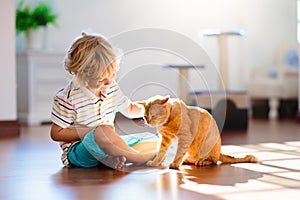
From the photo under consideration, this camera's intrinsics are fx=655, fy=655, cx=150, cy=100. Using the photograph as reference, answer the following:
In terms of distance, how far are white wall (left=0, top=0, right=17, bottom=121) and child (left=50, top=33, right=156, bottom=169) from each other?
6.33ft

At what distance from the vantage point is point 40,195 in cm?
187

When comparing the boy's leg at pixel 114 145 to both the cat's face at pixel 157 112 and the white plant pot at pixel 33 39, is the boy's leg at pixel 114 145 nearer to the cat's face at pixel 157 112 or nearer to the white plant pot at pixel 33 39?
the cat's face at pixel 157 112

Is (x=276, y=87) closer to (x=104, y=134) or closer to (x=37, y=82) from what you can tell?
(x=37, y=82)

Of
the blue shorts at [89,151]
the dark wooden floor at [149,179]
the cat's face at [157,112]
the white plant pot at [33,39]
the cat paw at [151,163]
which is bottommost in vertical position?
the dark wooden floor at [149,179]

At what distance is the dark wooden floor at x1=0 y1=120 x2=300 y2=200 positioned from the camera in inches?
72.9

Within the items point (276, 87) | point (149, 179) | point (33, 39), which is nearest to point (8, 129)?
point (33, 39)

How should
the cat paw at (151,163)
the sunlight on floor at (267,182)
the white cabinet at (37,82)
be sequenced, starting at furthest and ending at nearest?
the white cabinet at (37,82) < the cat paw at (151,163) < the sunlight on floor at (267,182)

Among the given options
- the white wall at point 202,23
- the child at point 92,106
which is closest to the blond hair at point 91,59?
the child at point 92,106

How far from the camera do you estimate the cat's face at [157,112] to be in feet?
7.45

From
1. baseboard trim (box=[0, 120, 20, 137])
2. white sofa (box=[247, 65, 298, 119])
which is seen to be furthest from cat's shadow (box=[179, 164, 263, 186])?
white sofa (box=[247, 65, 298, 119])

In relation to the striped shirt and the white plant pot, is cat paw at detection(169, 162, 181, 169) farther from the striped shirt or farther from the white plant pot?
the white plant pot

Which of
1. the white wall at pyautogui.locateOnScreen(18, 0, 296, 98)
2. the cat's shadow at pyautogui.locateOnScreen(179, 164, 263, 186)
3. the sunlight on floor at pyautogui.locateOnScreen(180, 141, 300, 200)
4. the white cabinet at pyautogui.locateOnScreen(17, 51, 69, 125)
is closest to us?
the sunlight on floor at pyautogui.locateOnScreen(180, 141, 300, 200)

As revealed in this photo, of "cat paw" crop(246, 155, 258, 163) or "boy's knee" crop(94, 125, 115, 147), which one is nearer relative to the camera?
"boy's knee" crop(94, 125, 115, 147)

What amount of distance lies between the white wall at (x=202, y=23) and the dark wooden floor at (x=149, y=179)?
9.42ft
